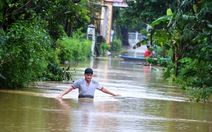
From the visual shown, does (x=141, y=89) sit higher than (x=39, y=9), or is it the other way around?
(x=39, y=9)

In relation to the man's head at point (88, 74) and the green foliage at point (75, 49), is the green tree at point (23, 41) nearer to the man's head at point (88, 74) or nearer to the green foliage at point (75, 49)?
the man's head at point (88, 74)

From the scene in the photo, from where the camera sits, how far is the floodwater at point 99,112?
10.8 meters

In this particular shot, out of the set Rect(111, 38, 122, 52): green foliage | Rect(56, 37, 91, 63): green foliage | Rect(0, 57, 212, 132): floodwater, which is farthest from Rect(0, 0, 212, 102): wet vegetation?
Rect(111, 38, 122, 52): green foliage

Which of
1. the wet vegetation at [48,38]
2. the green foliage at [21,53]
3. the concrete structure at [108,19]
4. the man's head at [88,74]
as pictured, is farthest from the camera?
the concrete structure at [108,19]

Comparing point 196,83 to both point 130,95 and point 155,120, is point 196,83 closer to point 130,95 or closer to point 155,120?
point 130,95

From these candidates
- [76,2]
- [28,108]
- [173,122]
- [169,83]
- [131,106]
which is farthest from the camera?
[169,83]

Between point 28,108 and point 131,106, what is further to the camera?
point 131,106

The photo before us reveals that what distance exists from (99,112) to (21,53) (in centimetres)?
390

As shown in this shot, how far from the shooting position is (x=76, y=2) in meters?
20.1

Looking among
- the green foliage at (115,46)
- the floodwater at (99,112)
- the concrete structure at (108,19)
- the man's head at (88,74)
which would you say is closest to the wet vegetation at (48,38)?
the floodwater at (99,112)

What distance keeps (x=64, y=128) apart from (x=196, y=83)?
10911mm

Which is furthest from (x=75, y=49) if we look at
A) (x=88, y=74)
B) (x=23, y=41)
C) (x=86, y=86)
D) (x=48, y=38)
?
(x=88, y=74)

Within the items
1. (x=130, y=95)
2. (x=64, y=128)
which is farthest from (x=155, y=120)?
(x=130, y=95)

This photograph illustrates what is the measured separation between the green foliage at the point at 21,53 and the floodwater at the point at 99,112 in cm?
44
